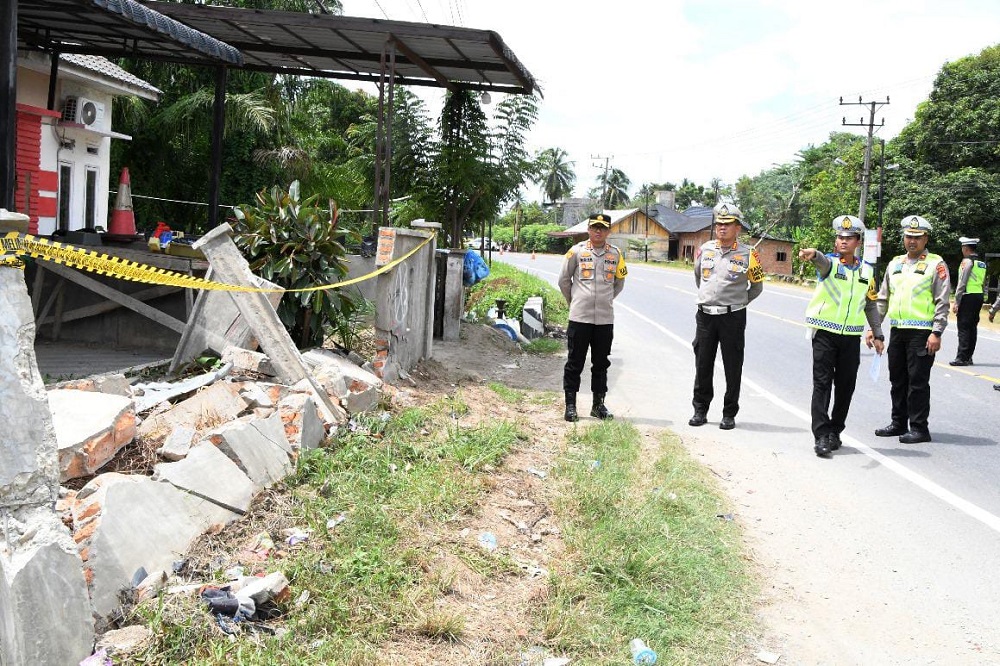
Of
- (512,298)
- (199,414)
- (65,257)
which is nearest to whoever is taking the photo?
(65,257)

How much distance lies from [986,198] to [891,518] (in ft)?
125

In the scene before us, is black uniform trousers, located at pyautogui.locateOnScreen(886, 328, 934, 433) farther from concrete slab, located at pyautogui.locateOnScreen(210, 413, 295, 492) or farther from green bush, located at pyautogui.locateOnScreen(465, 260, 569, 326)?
green bush, located at pyautogui.locateOnScreen(465, 260, 569, 326)

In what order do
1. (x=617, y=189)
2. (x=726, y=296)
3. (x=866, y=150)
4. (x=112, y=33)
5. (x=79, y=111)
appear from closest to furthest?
1. (x=726, y=296)
2. (x=112, y=33)
3. (x=79, y=111)
4. (x=866, y=150)
5. (x=617, y=189)

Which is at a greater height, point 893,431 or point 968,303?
point 968,303

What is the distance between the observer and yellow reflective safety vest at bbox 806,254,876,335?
25.6ft

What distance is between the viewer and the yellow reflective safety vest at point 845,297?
7.81m

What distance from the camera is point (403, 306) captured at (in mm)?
9258

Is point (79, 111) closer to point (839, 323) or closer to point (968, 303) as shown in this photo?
point (839, 323)

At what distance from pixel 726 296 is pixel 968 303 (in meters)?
8.68

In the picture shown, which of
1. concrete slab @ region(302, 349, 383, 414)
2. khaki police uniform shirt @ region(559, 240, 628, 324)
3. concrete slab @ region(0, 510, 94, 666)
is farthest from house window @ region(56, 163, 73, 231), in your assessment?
concrete slab @ region(0, 510, 94, 666)

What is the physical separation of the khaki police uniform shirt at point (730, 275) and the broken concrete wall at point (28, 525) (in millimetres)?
6214

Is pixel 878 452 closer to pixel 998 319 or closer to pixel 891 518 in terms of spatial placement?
pixel 891 518

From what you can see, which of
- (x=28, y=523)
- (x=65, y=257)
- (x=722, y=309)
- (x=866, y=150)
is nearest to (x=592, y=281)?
(x=722, y=309)

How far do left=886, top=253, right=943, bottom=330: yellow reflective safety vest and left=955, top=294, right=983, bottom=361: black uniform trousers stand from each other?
263 inches
